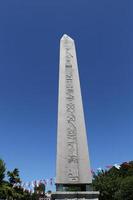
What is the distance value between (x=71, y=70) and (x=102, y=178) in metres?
32.3

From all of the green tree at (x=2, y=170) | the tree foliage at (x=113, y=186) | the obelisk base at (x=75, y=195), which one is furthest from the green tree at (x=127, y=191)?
the obelisk base at (x=75, y=195)

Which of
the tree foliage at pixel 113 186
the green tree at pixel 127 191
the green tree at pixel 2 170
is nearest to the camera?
the green tree at pixel 2 170

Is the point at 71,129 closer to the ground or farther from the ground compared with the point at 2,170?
closer to the ground

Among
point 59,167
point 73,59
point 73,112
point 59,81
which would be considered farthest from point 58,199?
point 73,59

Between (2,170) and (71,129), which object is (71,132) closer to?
(71,129)

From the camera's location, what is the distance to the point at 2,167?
29.0 metres

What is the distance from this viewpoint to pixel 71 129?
9273 mm

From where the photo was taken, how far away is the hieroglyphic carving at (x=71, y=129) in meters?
8.53

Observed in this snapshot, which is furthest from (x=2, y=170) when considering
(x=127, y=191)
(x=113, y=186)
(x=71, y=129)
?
(x=71, y=129)

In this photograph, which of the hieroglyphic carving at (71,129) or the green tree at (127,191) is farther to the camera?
the green tree at (127,191)

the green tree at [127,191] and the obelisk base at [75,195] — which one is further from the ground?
the green tree at [127,191]

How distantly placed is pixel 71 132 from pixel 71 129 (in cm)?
10

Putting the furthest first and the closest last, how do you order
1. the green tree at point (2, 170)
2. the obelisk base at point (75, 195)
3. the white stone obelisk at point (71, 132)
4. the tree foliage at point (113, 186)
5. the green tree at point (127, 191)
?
the tree foliage at point (113, 186) < the green tree at point (127, 191) < the green tree at point (2, 170) < the white stone obelisk at point (71, 132) < the obelisk base at point (75, 195)

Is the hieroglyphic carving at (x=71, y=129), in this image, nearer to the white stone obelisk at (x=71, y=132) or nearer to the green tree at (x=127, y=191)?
the white stone obelisk at (x=71, y=132)
